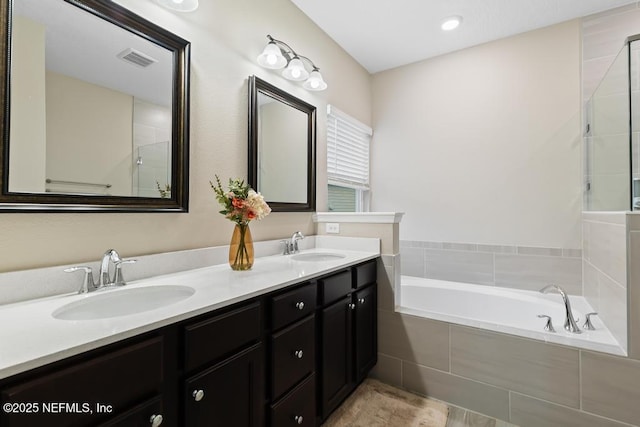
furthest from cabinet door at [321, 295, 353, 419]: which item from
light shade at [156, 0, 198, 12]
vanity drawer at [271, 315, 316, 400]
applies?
light shade at [156, 0, 198, 12]

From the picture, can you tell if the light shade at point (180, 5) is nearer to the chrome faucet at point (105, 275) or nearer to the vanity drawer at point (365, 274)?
the chrome faucet at point (105, 275)

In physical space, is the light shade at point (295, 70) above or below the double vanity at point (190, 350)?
above

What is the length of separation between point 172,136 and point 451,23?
2363 mm

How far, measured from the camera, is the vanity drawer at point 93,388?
61cm

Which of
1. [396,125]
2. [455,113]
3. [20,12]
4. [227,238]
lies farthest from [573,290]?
[20,12]

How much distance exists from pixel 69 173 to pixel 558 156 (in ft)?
10.6

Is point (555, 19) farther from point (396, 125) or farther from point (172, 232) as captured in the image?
point (172, 232)

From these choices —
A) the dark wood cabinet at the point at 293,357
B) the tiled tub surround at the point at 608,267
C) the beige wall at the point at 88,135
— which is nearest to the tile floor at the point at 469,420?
the tiled tub surround at the point at 608,267

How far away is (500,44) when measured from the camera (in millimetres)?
2701

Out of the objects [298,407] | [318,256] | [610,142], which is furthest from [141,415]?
[610,142]

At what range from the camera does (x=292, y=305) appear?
131 cm

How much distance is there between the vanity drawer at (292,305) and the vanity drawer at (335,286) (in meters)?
0.08

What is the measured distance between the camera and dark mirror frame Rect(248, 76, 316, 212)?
1.88 metres

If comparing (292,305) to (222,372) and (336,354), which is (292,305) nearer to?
(222,372)
